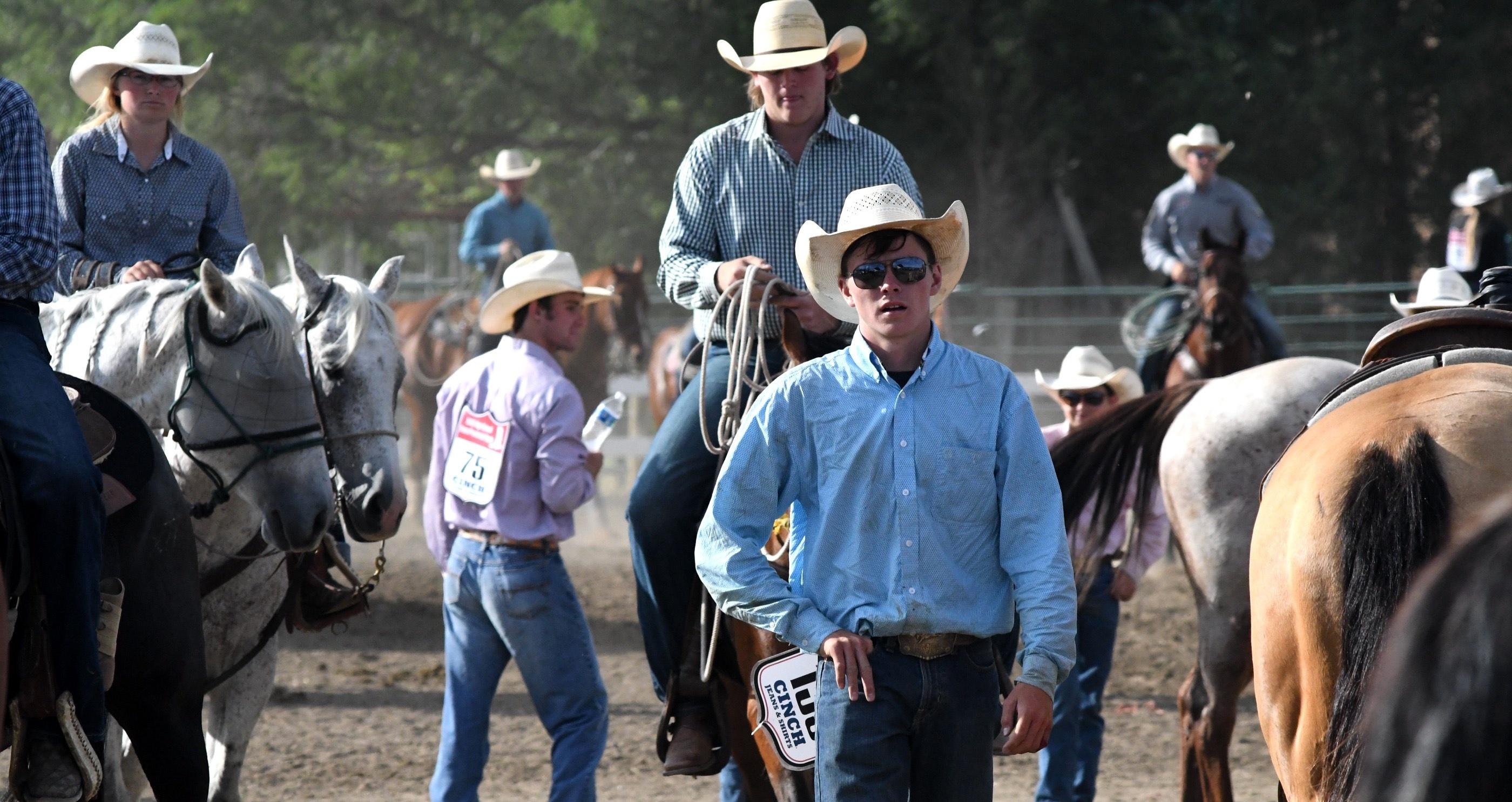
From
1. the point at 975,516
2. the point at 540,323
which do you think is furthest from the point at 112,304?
the point at 975,516

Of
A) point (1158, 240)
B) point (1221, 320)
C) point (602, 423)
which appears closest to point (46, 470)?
point (602, 423)

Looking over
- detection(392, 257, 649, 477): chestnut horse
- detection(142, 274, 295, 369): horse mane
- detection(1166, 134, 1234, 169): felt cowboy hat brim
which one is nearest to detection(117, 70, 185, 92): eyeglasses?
detection(142, 274, 295, 369): horse mane

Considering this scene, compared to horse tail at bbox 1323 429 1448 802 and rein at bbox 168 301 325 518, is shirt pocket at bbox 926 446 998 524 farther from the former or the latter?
rein at bbox 168 301 325 518

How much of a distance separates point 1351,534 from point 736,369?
1.75 m

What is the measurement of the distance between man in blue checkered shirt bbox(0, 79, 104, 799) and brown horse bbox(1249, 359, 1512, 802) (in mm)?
2573

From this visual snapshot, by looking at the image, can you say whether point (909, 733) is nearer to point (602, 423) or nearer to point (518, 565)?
point (518, 565)

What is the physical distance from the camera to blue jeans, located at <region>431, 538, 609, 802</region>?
4859 mm

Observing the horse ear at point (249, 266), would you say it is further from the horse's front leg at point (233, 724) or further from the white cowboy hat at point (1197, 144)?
the white cowboy hat at point (1197, 144)

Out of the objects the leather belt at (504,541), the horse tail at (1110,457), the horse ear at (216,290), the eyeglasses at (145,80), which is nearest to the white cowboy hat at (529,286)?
the leather belt at (504,541)

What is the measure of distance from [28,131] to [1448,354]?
3337 mm

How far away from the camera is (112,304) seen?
4.36 meters

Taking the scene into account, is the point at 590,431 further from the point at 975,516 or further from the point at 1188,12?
the point at 1188,12

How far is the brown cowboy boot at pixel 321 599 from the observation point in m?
5.09

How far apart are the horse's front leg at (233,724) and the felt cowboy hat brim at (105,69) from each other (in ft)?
6.30
